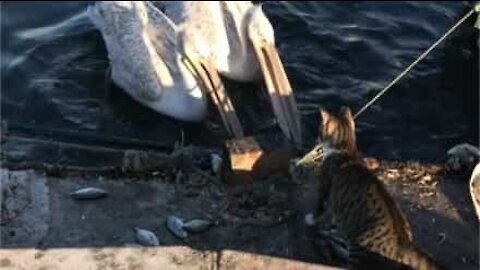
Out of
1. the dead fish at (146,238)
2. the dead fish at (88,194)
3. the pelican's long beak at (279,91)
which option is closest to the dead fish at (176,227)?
the dead fish at (146,238)

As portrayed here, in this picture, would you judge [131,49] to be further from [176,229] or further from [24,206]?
[176,229]

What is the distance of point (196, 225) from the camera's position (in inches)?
233

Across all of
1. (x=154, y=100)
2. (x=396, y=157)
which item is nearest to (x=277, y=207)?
(x=396, y=157)

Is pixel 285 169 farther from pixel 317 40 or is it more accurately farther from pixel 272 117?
pixel 317 40

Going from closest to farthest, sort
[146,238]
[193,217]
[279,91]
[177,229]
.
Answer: [146,238], [177,229], [193,217], [279,91]

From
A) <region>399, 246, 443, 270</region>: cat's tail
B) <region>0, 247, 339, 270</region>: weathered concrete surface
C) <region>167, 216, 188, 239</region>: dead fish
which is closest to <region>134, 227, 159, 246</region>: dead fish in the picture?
<region>167, 216, 188, 239</region>: dead fish

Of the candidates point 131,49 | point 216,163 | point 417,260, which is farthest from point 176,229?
point 131,49

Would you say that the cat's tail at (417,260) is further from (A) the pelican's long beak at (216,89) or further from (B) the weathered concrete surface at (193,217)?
(A) the pelican's long beak at (216,89)

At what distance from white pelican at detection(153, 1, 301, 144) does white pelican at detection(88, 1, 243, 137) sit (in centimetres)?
17

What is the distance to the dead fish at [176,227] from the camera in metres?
5.86

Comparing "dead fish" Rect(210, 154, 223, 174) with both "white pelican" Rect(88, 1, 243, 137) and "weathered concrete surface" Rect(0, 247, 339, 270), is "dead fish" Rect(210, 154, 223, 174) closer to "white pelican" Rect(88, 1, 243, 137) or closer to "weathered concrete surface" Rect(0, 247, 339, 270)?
"weathered concrete surface" Rect(0, 247, 339, 270)

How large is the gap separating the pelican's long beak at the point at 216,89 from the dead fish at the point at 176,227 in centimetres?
243

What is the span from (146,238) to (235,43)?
3850mm

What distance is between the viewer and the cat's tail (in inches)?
196
